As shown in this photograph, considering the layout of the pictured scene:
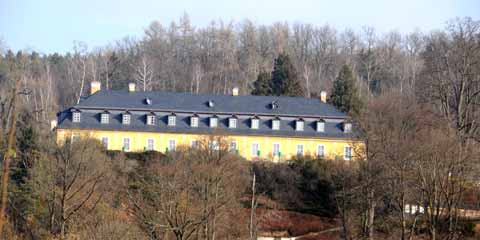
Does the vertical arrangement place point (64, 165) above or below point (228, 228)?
above

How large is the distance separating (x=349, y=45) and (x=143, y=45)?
2143cm

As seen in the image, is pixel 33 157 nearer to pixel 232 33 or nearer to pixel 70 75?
pixel 70 75

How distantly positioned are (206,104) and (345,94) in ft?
36.7

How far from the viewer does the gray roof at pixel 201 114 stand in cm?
4372

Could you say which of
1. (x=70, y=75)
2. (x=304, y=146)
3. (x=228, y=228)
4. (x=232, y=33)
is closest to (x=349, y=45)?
(x=232, y=33)

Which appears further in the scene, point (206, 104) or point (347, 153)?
Answer: point (206, 104)

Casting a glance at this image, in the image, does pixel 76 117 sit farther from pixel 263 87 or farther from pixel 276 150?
pixel 263 87

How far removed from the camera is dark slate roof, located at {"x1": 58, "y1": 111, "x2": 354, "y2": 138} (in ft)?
143

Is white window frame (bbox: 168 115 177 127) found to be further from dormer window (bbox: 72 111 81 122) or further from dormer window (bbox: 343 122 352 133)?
dormer window (bbox: 343 122 352 133)

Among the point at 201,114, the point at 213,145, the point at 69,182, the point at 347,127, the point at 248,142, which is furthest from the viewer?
the point at 201,114

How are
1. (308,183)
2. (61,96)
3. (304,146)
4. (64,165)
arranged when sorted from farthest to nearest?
(61,96) → (304,146) → (308,183) → (64,165)

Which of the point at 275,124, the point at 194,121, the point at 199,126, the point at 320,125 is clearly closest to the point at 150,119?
the point at 194,121

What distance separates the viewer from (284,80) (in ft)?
177

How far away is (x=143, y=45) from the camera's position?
73438 mm
